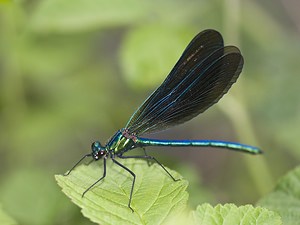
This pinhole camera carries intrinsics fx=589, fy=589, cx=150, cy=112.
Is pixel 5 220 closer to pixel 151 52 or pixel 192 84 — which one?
pixel 192 84

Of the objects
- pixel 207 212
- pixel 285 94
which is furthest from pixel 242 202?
pixel 207 212

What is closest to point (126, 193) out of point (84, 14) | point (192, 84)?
point (192, 84)

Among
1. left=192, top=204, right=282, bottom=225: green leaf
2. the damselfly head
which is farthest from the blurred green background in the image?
left=192, top=204, right=282, bottom=225: green leaf

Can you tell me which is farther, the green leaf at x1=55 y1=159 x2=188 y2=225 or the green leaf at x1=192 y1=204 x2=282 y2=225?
A: the green leaf at x1=55 y1=159 x2=188 y2=225

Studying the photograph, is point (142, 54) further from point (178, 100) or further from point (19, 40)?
→ point (19, 40)

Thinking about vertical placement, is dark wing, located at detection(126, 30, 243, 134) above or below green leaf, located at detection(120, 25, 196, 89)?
below

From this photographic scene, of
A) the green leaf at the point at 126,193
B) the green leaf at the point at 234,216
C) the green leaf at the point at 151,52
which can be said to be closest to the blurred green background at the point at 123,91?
the green leaf at the point at 151,52

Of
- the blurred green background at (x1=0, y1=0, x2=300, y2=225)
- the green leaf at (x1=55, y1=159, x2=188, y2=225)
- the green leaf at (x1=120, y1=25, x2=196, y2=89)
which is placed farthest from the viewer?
the blurred green background at (x1=0, y1=0, x2=300, y2=225)

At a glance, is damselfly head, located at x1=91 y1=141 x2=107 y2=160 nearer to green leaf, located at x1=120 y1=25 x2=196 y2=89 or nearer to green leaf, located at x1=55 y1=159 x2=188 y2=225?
green leaf, located at x1=55 y1=159 x2=188 y2=225
